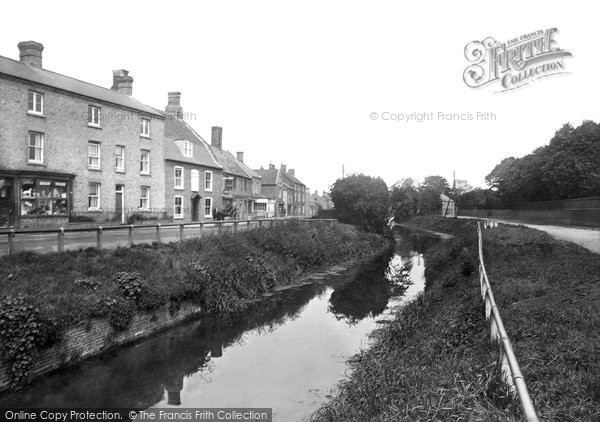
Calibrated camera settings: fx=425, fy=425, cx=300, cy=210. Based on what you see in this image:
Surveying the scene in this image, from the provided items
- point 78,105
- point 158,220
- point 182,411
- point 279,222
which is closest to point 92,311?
point 182,411

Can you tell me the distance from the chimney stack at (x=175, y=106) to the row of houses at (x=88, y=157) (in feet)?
9.30

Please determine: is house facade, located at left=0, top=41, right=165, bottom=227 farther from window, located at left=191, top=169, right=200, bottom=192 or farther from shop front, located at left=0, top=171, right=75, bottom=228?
window, located at left=191, top=169, right=200, bottom=192

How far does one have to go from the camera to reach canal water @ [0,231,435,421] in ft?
27.9

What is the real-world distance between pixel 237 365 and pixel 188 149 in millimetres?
31401

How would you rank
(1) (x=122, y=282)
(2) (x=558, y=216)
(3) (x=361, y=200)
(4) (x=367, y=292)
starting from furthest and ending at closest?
(3) (x=361, y=200)
(2) (x=558, y=216)
(4) (x=367, y=292)
(1) (x=122, y=282)

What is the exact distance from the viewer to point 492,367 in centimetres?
531

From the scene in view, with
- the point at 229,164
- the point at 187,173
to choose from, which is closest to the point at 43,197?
the point at 187,173

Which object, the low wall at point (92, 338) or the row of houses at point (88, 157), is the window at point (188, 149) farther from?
the low wall at point (92, 338)

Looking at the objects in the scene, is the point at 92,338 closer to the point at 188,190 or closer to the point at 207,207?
the point at 188,190

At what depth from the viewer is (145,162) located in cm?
3309

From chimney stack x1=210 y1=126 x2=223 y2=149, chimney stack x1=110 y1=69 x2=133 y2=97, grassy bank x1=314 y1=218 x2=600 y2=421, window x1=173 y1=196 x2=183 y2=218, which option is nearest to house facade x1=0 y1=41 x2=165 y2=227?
chimney stack x1=110 y1=69 x2=133 y2=97

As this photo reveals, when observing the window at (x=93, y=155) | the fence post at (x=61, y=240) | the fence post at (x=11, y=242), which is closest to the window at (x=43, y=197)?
the window at (x=93, y=155)

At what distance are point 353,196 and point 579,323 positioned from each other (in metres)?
38.4

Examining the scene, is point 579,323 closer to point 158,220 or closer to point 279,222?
point 279,222
